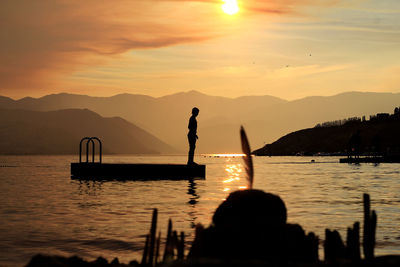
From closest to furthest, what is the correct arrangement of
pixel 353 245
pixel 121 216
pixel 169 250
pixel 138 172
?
pixel 169 250, pixel 353 245, pixel 121 216, pixel 138 172

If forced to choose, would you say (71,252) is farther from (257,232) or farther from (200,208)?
(200,208)

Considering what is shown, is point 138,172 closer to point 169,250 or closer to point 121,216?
point 121,216

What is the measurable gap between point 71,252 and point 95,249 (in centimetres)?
63

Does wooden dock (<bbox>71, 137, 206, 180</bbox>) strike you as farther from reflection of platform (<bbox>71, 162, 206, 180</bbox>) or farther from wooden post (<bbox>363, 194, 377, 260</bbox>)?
wooden post (<bbox>363, 194, 377, 260</bbox>)

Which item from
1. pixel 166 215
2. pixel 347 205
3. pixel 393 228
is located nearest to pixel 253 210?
pixel 393 228

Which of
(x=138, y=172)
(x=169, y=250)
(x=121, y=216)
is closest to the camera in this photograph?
(x=169, y=250)

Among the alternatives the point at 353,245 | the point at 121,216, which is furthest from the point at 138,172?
the point at 353,245

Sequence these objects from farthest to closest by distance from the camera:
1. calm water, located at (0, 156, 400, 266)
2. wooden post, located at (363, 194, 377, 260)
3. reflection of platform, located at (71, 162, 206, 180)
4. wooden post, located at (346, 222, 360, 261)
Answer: reflection of platform, located at (71, 162, 206, 180) < calm water, located at (0, 156, 400, 266) < wooden post, located at (346, 222, 360, 261) < wooden post, located at (363, 194, 377, 260)

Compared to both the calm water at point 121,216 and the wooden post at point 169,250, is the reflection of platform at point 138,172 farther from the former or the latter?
the wooden post at point 169,250

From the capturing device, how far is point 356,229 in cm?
1144

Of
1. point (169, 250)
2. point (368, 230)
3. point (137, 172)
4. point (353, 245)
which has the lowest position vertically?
point (169, 250)

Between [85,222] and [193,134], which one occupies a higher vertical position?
[193,134]

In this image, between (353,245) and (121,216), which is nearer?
(353,245)

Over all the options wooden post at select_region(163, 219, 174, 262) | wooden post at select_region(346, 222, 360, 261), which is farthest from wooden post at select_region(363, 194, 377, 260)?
wooden post at select_region(163, 219, 174, 262)
